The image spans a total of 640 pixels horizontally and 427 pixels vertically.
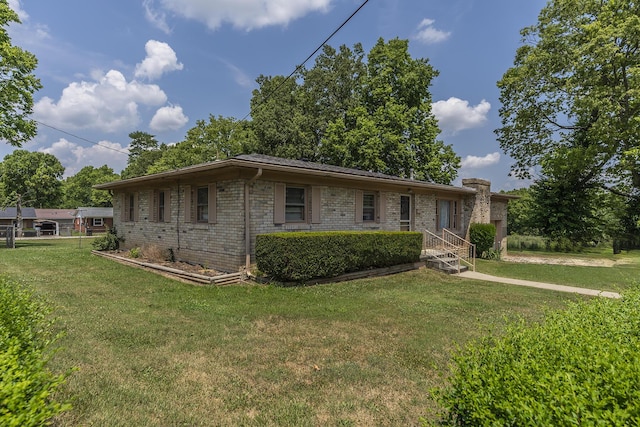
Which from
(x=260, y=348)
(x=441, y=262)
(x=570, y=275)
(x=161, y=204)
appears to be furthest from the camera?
(x=161, y=204)

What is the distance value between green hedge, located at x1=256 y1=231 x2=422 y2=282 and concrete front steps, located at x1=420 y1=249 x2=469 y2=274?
2050mm

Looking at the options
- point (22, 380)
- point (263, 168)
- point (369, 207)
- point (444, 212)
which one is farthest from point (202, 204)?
point (444, 212)

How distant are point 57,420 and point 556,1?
2808cm

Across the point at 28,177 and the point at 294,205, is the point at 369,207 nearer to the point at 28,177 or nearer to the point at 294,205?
the point at 294,205

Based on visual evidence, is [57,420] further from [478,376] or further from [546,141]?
[546,141]

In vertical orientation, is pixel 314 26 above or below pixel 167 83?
below

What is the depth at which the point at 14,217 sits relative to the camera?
37.8 m

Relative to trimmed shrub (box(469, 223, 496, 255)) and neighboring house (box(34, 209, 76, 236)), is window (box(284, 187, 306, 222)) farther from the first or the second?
neighboring house (box(34, 209, 76, 236))

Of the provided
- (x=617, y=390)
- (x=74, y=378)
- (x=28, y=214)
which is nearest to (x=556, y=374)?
(x=617, y=390)

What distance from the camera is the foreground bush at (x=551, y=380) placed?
1.43 metres

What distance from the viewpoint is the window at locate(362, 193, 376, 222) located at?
12242mm

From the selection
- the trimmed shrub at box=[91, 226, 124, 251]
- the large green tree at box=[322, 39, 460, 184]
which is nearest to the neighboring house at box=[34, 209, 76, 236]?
the trimmed shrub at box=[91, 226, 124, 251]

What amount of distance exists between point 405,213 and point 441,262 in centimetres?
276

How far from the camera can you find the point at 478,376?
1.88 metres
